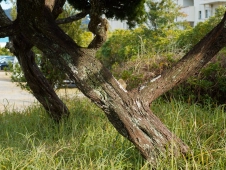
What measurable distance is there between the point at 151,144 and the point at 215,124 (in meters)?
1.32

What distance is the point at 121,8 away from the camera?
241 inches

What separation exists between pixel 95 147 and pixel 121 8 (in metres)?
2.41

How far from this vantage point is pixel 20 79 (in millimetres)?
8867

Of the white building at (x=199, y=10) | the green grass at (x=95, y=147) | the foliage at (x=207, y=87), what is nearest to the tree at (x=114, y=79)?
the green grass at (x=95, y=147)

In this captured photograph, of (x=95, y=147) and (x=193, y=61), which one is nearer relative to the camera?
(x=193, y=61)

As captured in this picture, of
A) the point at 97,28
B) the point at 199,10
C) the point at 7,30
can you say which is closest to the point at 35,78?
the point at 7,30

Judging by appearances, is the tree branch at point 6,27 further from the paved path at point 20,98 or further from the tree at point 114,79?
the paved path at point 20,98

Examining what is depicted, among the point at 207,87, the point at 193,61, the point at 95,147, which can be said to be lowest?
the point at 95,147

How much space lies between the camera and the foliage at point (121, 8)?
6055 mm

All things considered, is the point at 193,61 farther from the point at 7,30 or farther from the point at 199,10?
the point at 199,10

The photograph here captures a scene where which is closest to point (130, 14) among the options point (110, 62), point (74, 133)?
point (74, 133)

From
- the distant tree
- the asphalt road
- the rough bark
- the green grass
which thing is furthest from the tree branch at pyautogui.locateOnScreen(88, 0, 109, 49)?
the distant tree

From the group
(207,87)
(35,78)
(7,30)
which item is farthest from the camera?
(207,87)

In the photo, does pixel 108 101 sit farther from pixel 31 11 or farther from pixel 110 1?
pixel 110 1
